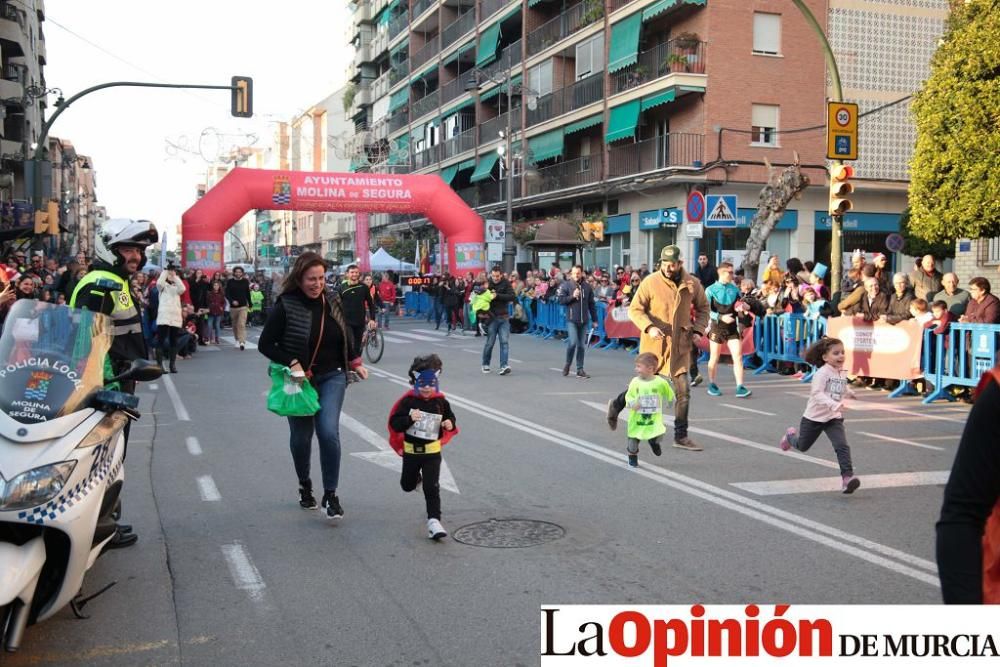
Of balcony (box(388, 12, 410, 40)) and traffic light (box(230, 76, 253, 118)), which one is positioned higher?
balcony (box(388, 12, 410, 40))

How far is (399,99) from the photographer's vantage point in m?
66.4

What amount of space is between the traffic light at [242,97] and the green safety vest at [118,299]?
15126 mm

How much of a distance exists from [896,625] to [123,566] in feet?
15.2

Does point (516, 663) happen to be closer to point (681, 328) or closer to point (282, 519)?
point (282, 519)

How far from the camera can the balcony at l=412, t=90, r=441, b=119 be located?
57844 mm

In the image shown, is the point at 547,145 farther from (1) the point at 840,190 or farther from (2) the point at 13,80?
(1) the point at 840,190

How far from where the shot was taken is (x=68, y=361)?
4.60 m

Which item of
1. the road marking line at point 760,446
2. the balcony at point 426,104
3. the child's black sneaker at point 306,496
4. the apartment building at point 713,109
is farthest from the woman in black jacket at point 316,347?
the balcony at point 426,104

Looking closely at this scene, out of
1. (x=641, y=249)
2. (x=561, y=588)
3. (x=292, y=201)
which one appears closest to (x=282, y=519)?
(x=561, y=588)

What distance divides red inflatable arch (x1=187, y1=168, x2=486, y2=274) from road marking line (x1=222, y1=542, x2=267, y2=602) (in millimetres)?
24935

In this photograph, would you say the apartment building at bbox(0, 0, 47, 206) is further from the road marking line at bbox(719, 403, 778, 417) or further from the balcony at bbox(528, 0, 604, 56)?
the road marking line at bbox(719, 403, 778, 417)

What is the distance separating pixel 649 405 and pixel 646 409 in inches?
1.6

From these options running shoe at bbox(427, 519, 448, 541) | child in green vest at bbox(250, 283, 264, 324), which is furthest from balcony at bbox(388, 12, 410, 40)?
running shoe at bbox(427, 519, 448, 541)

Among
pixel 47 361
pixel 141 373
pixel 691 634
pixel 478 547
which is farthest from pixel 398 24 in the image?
pixel 691 634
